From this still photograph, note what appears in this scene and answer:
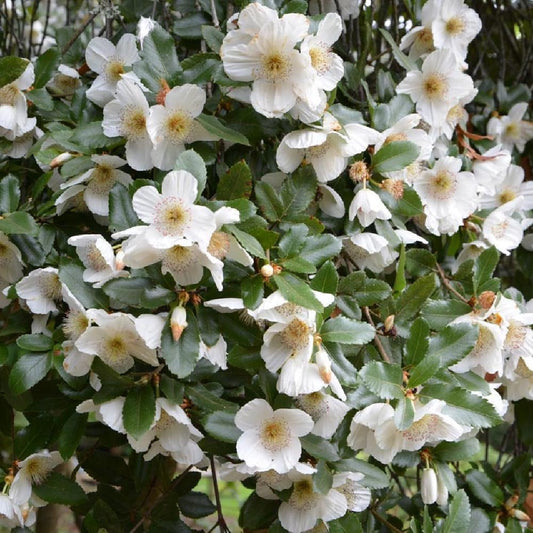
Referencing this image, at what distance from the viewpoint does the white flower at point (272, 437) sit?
1009 millimetres

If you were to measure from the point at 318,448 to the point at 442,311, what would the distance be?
0.31 metres

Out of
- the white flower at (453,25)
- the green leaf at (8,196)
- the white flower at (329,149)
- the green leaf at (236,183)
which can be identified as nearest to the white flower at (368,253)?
the white flower at (329,149)

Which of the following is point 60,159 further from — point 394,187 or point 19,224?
point 394,187

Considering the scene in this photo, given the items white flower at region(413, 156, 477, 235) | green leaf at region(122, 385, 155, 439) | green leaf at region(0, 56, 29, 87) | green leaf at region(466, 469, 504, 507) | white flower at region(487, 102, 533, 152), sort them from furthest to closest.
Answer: white flower at region(487, 102, 533, 152) < green leaf at region(466, 469, 504, 507) < white flower at region(413, 156, 477, 235) < green leaf at region(0, 56, 29, 87) < green leaf at region(122, 385, 155, 439)

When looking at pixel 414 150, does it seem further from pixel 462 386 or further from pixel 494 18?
pixel 494 18

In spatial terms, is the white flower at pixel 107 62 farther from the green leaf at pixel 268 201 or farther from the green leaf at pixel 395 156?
the green leaf at pixel 395 156

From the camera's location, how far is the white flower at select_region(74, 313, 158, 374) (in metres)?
0.97

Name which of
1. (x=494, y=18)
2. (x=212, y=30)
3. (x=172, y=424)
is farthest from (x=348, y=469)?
(x=494, y=18)

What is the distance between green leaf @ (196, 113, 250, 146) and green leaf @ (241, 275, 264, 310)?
223 millimetres

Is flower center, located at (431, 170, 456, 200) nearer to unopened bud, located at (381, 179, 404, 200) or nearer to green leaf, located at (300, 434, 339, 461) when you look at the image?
unopened bud, located at (381, 179, 404, 200)

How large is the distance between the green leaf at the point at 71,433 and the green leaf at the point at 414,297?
1.80ft

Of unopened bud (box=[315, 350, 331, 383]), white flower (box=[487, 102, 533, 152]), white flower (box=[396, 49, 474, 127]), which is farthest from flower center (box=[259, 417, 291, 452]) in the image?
white flower (box=[487, 102, 533, 152])

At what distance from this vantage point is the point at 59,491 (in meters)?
1.25

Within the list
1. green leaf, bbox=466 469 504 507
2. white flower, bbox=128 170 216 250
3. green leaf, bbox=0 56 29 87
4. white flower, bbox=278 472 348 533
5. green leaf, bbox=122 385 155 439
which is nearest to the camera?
white flower, bbox=128 170 216 250
